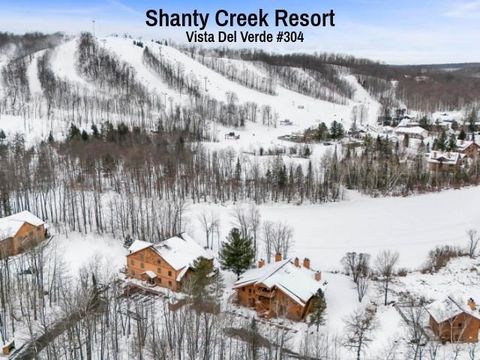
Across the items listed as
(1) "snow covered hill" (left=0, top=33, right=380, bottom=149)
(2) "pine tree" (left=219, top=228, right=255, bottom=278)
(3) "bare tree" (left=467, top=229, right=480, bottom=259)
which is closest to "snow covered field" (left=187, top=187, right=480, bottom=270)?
(3) "bare tree" (left=467, top=229, right=480, bottom=259)

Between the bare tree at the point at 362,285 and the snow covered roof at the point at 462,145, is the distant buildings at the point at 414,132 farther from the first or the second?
the bare tree at the point at 362,285

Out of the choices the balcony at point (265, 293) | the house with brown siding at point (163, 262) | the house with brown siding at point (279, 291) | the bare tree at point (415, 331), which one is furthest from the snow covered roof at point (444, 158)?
the balcony at point (265, 293)

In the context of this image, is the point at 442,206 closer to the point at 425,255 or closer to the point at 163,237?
the point at 425,255

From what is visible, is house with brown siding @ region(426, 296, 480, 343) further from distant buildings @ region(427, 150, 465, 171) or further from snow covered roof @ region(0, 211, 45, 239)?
distant buildings @ region(427, 150, 465, 171)

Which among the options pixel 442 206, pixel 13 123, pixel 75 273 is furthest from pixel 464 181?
pixel 13 123

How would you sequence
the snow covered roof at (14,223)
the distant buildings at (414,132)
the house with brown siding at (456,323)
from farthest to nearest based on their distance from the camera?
the distant buildings at (414,132), the snow covered roof at (14,223), the house with brown siding at (456,323)

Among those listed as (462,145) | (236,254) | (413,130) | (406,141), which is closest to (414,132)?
(413,130)

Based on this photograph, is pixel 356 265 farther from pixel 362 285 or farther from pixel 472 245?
pixel 472 245
